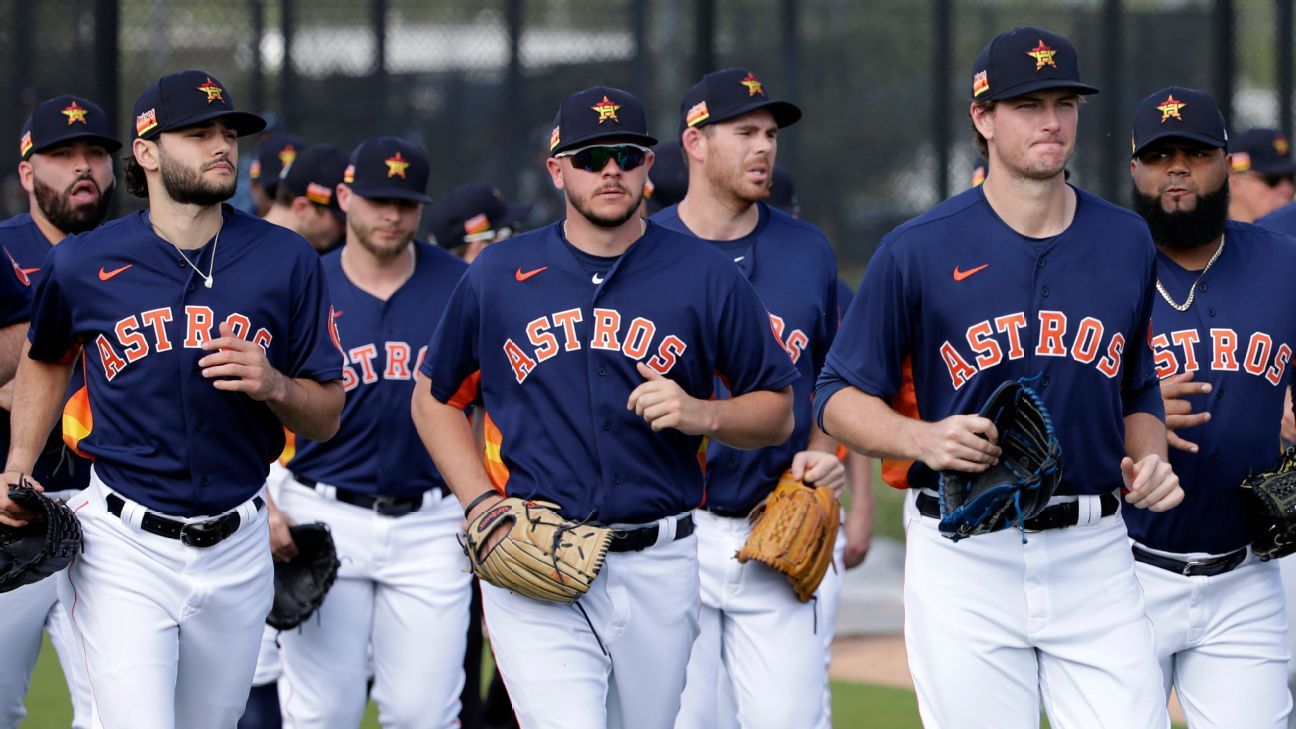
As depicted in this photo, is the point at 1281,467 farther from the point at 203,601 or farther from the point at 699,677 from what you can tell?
the point at 203,601

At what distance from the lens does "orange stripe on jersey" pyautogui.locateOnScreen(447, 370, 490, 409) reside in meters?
5.11

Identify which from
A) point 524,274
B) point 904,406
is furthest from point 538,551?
point 904,406

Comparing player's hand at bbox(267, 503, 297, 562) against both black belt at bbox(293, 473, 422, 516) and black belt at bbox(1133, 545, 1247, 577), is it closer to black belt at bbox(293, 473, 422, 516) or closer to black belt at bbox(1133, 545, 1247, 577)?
black belt at bbox(293, 473, 422, 516)

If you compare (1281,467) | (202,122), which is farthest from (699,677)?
(202,122)

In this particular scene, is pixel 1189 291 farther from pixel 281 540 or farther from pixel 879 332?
pixel 281 540

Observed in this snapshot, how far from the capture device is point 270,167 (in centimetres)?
810

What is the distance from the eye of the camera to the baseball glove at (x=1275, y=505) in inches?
196

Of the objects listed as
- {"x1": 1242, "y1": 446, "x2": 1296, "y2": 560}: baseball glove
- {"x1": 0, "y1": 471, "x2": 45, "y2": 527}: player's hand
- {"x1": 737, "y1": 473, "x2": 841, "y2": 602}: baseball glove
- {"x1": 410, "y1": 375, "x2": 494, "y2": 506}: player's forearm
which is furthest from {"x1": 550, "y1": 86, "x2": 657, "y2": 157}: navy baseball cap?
{"x1": 1242, "y1": 446, "x2": 1296, "y2": 560}: baseball glove

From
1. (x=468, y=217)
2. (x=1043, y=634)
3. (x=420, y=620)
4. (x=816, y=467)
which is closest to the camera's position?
(x=1043, y=634)

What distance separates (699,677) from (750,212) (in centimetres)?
155

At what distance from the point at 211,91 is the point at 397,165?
59.4 inches

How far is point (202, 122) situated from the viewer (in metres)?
5.09

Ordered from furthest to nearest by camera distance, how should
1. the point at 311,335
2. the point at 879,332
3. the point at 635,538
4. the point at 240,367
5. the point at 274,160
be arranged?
the point at 274,160
the point at 311,335
the point at 635,538
the point at 240,367
the point at 879,332

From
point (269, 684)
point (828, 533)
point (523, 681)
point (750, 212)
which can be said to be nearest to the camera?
point (523, 681)
